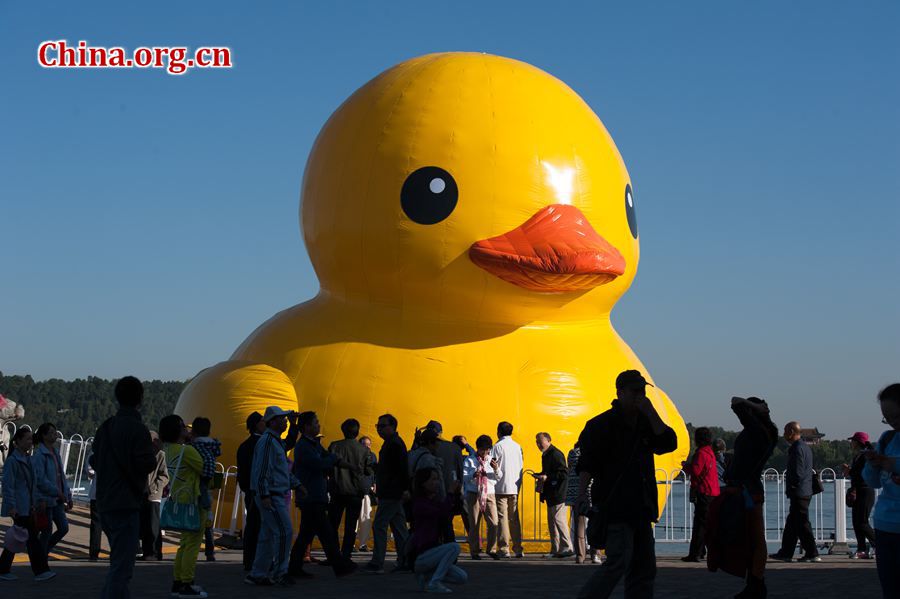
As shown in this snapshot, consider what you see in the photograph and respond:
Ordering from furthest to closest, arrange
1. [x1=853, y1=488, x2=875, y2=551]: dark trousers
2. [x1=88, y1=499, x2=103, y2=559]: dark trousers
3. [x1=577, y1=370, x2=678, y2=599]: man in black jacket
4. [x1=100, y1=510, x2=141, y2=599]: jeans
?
[x1=853, y1=488, x2=875, y2=551]: dark trousers, [x1=88, y1=499, x2=103, y2=559]: dark trousers, [x1=100, y1=510, x2=141, y2=599]: jeans, [x1=577, y1=370, x2=678, y2=599]: man in black jacket

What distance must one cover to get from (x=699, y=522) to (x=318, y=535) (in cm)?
420

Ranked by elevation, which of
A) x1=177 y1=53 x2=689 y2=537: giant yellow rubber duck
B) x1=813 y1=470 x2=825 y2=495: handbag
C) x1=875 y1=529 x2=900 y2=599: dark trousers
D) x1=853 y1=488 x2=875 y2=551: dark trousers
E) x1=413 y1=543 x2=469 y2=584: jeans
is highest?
x1=177 y1=53 x2=689 y2=537: giant yellow rubber duck

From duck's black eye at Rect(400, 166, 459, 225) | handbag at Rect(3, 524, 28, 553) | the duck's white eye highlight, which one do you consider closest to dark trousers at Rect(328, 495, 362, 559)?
handbag at Rect(3, 524, 28, 553)

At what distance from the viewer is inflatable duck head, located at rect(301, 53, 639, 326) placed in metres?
14.0

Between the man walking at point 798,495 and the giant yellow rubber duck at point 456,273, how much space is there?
106 inches

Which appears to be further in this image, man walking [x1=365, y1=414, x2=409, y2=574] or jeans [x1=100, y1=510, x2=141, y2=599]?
man walking [x1=365, y1=414, x2=409, y2=574]

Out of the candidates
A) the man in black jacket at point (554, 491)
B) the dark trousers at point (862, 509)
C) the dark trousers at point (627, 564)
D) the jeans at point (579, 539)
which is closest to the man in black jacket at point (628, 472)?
the dark trousers at point (627, 564)

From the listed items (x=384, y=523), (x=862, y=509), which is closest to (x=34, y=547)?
(x=384, y=523)

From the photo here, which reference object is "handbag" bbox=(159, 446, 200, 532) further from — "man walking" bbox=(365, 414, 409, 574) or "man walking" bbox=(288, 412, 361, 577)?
"man walking" bbox=(365, 414, 409, 574)

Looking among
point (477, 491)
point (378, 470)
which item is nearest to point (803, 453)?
point (477, 491)

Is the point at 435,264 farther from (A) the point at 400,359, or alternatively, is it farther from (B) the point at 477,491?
(B) the point at 477,491

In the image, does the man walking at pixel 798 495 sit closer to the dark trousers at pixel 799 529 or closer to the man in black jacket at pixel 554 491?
the dark trousers at pixel 799 529

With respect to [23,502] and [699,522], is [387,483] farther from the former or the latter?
[699,522]

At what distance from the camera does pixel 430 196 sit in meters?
14.1
